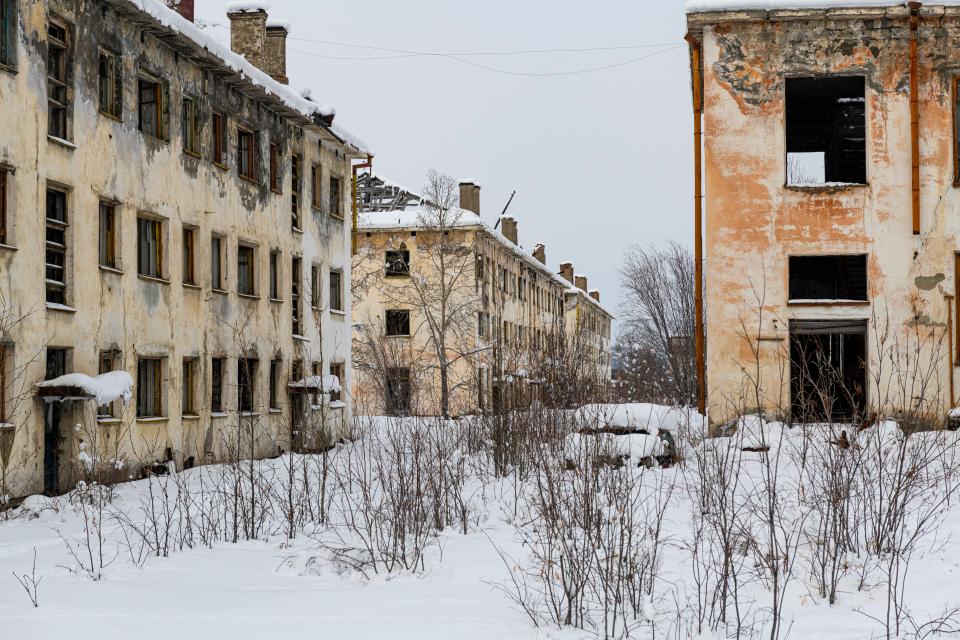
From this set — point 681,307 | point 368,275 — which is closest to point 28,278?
point 368,275

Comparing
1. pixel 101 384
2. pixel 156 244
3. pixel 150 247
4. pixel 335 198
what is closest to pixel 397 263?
pixel 335 198

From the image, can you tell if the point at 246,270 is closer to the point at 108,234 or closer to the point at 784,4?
the point at 108,234

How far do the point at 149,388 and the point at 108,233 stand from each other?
313cm

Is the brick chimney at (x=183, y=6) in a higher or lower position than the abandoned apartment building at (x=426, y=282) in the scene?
higher

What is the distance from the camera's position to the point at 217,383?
2491 cm

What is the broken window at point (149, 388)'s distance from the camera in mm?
21688

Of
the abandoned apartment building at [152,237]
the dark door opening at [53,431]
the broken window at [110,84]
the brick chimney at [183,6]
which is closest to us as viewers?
the abandoned apartment building at [152,237]

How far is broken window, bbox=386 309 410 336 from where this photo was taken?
47.7m

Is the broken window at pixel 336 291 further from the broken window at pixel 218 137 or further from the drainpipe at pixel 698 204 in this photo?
the drainpipe at pixel 698 204

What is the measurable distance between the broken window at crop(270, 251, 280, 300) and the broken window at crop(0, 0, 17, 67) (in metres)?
11.1

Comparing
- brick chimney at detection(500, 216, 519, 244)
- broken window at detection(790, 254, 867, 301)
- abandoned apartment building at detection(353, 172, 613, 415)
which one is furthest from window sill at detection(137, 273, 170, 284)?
brick chimney at detection(500, 216, 519, 244)

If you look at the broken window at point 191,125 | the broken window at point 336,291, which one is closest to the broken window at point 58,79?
the broken window at point 191,125

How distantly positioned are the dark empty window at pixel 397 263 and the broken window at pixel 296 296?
17.7 metres

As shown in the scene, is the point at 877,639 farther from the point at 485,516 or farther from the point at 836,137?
the point at 836,137
